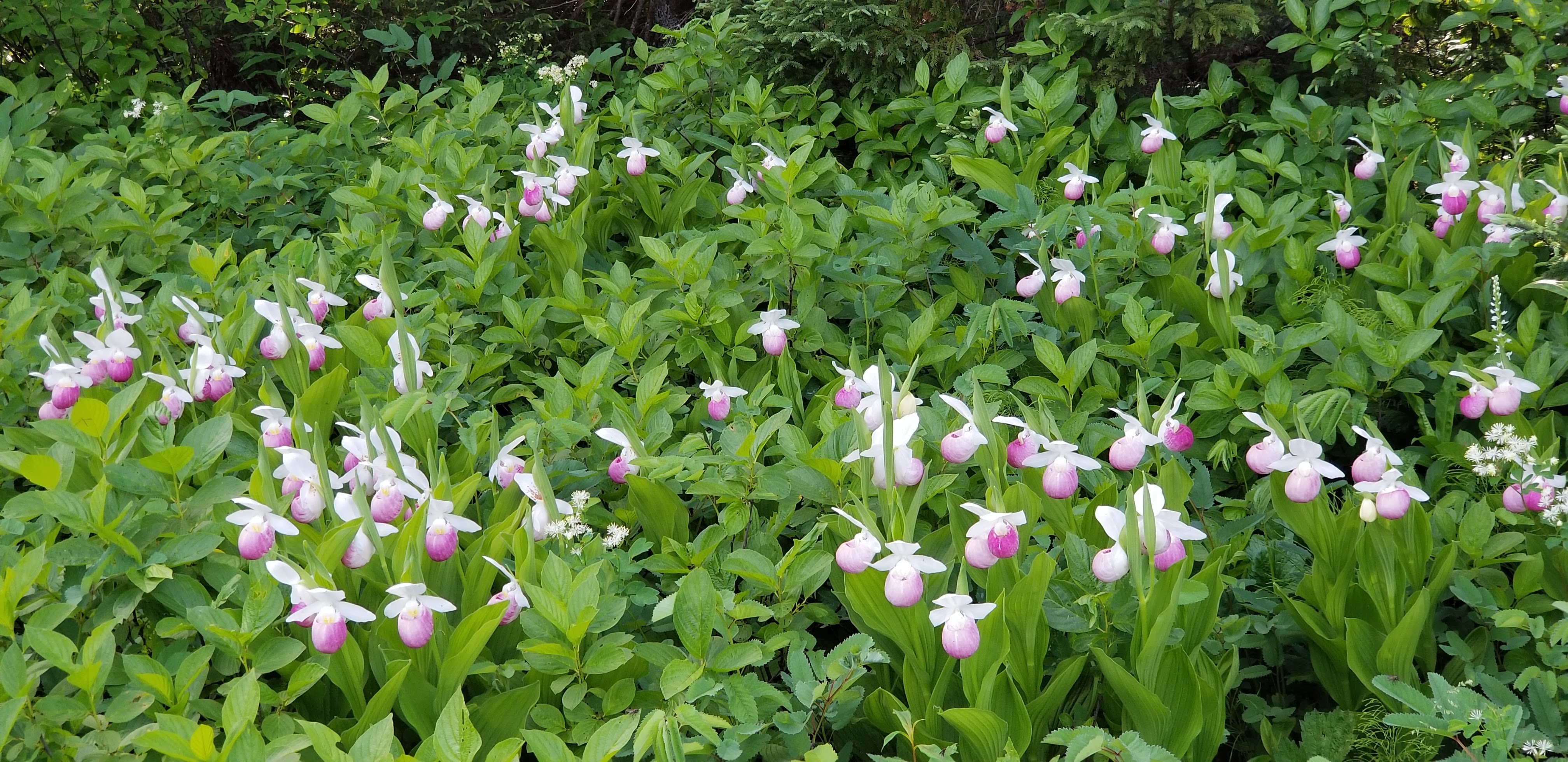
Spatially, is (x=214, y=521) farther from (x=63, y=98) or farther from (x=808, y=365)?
(x=63, y=98)

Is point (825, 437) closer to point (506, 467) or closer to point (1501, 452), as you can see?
point (506, 467)

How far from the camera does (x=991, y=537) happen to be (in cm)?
158

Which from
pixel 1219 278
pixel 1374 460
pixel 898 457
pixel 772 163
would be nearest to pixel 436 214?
pixel 772 163

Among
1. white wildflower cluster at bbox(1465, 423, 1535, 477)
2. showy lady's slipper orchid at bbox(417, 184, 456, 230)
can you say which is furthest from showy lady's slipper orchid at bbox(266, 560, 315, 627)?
white wildflower cluster at bbox(1465, 423, 1535, 477)

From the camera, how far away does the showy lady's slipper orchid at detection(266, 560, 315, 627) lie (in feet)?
4.86

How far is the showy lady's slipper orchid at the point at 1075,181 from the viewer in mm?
2998

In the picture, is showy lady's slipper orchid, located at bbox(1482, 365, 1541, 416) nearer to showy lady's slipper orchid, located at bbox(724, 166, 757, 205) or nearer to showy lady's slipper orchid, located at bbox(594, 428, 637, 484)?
showy lady's slipper orchid, located at bbox(594, 428, 637, 484)

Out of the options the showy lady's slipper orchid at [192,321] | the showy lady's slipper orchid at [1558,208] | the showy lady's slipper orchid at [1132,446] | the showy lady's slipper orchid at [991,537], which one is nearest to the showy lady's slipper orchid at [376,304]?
the showy lady's slipper orchid at [192,321]

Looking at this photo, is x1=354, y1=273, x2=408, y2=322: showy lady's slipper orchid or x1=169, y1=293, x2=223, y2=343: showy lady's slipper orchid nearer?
x1=169, y1=293, x2=223, y2=343: showy lady's slipper orchid

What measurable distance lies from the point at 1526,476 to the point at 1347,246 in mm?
996

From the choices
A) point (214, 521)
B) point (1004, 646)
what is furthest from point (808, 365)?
point (214, 521)

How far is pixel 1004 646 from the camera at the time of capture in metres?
1.58

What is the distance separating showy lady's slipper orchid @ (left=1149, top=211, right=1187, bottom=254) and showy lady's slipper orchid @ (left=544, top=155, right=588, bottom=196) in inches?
65.4

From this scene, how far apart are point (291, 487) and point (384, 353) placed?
0.79 meters
